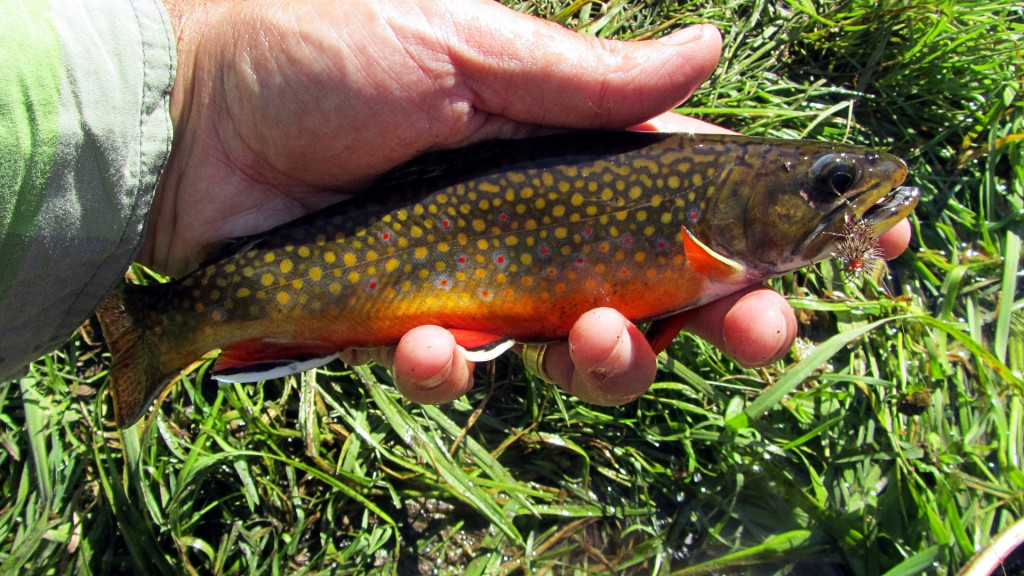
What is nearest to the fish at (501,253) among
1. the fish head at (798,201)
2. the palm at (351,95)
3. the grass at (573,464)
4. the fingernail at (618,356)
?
the fish head at (798,201)

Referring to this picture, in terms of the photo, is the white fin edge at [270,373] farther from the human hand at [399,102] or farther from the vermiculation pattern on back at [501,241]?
the human hand at [399,102]

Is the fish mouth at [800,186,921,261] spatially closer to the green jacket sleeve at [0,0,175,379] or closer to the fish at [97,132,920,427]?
the fish at [97,132,920,427]

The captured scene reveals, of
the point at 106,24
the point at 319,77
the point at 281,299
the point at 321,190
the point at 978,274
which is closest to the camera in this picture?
the point at 106,24

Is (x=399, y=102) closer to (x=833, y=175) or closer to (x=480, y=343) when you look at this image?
(x=480, y=343)

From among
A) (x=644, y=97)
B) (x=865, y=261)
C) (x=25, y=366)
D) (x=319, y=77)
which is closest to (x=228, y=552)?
(x=25, y=366)

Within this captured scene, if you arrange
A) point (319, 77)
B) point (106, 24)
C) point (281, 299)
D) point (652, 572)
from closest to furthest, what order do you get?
point (106, 24) < point (281, 299) < point (319, 77) < point (652, 572)

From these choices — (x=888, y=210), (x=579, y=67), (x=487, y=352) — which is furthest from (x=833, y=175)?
(x=487, y=352)

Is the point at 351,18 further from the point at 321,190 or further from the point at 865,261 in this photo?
Result: the point at 865,261
